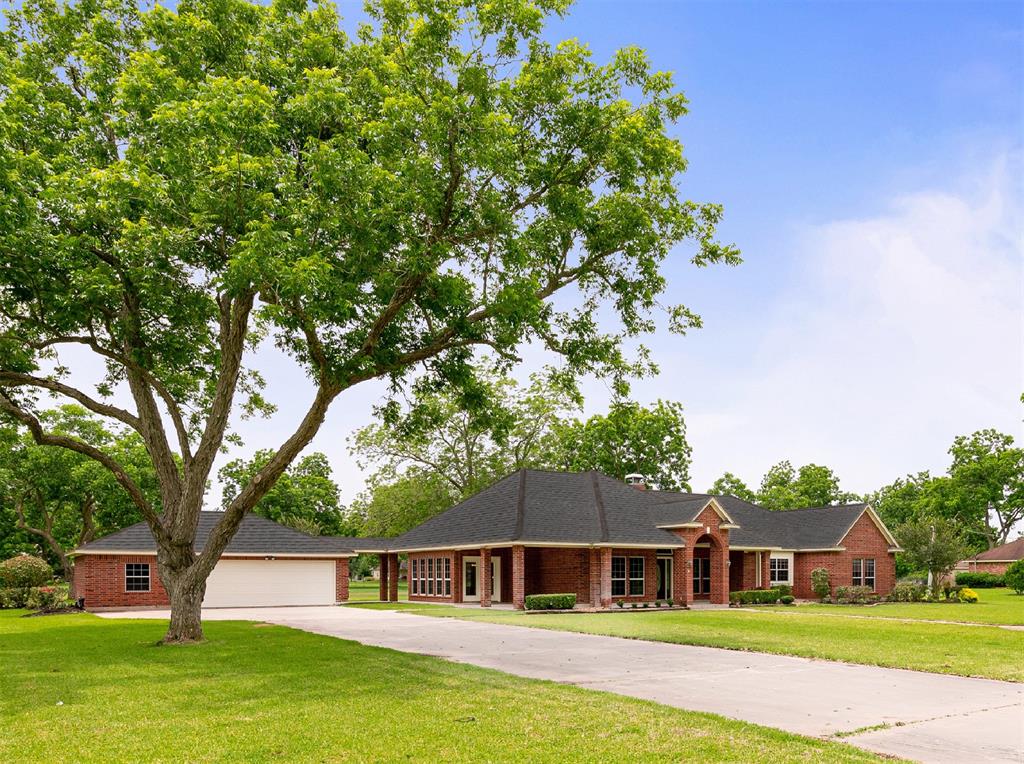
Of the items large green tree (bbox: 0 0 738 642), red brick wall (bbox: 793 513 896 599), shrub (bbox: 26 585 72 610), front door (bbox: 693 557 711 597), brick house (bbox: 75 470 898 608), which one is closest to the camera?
large green tree (bbox: 0 0 738 642)

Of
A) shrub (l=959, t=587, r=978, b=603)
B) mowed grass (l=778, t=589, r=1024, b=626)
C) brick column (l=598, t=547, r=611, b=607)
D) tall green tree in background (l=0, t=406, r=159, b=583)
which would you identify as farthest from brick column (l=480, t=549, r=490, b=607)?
tall green tree in background (l=0, t=406, r=159, b=583)

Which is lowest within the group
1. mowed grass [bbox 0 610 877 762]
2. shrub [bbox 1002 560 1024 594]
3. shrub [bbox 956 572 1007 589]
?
shrub [bbox 956 572 1007 589]

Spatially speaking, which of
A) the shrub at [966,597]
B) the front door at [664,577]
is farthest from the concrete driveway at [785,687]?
the shrub at [966,597]

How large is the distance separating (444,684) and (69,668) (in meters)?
7.32

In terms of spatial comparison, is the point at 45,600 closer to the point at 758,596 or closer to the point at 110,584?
the point at 110,584

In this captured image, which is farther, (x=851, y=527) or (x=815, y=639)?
(x=851, y=527)

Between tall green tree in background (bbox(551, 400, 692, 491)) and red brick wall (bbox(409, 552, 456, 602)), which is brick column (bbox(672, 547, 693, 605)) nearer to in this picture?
red brick wall (bbox(409, 552, 456, 602))

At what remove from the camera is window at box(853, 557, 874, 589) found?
A: 144 feet

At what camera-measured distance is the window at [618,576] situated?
36875 millimetres

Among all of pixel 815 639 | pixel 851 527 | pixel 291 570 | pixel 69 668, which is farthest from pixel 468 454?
pixel 69 668

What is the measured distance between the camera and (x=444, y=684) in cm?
1279

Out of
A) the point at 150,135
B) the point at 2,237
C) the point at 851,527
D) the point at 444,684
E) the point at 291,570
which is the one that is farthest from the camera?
the point at 851,527

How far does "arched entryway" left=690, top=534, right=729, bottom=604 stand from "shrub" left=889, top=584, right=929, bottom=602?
9034 millimetres

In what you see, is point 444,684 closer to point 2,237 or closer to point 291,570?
point 2,237
